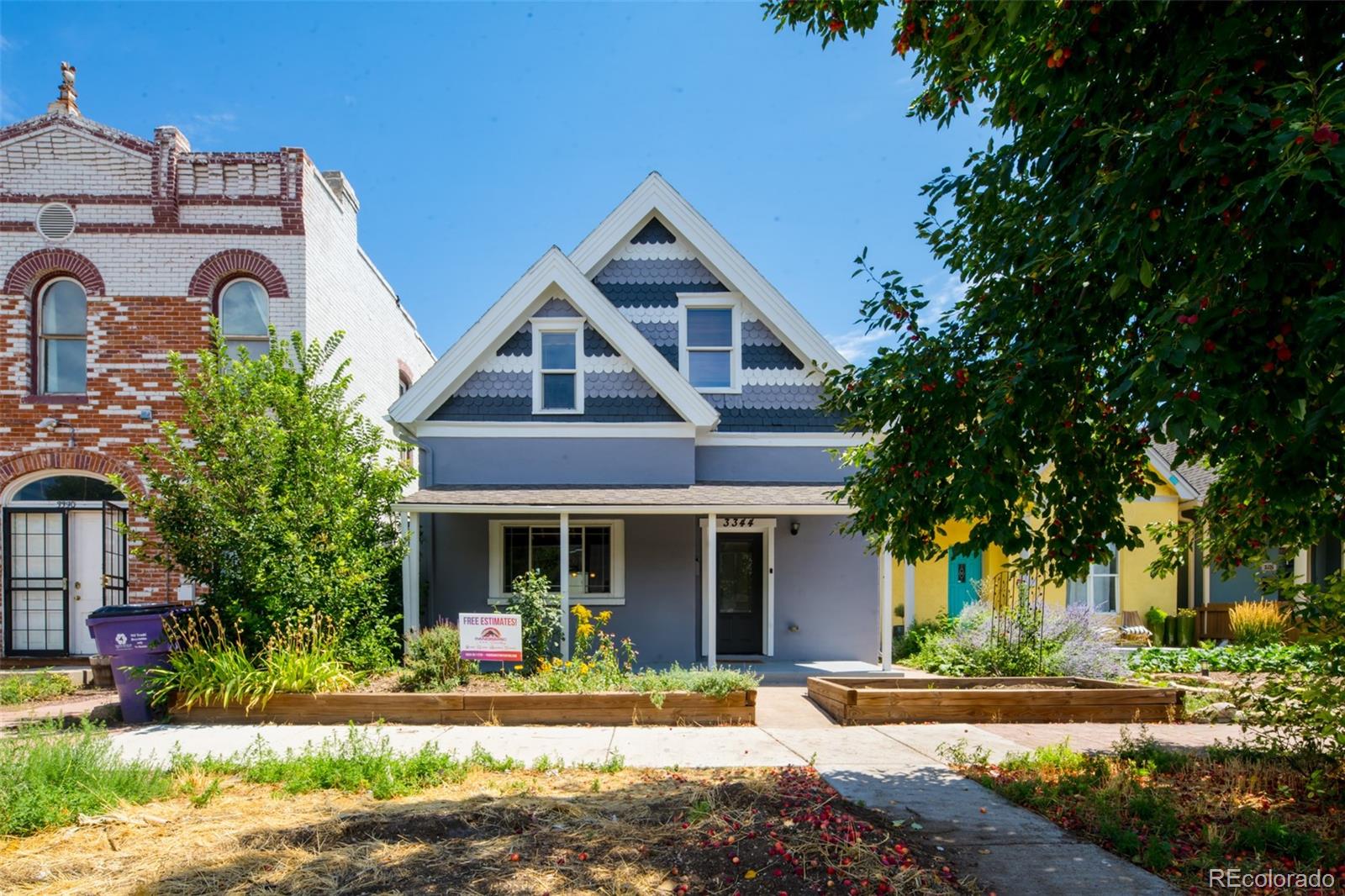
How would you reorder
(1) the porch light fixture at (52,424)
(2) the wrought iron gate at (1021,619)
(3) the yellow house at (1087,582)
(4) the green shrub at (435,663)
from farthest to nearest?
(3) the yellow house at (1087,582) → (1) the porch light fixture at (52,424) → (2) the wrought iron gate at (1021,619) → (4) the green shrub at (435,663)

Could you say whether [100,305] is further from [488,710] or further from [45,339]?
[488,710]

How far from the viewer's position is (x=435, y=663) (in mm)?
9180

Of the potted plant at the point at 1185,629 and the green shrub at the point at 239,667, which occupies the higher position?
the green shrub at the point at 239,667

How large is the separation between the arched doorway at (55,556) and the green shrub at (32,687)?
1.72m

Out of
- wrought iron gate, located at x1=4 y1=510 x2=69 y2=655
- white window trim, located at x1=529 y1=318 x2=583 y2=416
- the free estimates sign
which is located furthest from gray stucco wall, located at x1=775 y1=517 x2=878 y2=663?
wrought iron gate, located at x1=4 y1=510 x2=69 y2=655

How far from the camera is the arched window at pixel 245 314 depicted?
12.6 m

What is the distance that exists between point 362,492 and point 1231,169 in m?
10.1

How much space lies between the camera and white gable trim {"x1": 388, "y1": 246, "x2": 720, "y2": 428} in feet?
39.8

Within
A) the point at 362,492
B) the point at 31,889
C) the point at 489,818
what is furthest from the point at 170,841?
the point at 362,492

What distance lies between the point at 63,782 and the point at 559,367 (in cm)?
842

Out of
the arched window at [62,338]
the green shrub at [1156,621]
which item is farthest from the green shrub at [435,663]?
the green shrub at [1156,621]

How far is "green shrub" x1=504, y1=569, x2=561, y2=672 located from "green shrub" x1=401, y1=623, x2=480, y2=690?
2.72 feet

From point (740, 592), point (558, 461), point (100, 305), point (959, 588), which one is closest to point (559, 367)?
point (558, 461)

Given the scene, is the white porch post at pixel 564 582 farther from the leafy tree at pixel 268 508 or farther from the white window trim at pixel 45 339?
the white window trim at pixel 45 339
